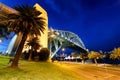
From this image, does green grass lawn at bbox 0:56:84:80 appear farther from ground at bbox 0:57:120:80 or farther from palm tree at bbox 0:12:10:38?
palm tree at bbox 0:12:10:38

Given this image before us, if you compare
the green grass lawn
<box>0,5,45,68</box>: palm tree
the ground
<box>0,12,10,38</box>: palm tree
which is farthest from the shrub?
<box>0,5,45,68</box>: palm tree

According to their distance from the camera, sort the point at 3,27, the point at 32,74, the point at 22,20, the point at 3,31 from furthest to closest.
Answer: the point at 3,31
the point at 3,27
the point at 22,20
the point at 32,74

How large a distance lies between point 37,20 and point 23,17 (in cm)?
251

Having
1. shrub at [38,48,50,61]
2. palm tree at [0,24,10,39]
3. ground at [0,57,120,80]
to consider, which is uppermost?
palm tree at [0,24,10,39]

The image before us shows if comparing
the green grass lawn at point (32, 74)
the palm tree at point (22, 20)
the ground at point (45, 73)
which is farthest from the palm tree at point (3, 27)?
the green grass lawn at point (32, 74)

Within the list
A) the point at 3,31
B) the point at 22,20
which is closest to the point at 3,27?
the point at 3,31

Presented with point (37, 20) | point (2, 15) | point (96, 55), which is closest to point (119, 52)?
point (96, 55)

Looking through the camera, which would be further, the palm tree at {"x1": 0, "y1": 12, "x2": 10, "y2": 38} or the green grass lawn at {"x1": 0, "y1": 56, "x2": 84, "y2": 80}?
the palm tree at {"x1": 0, "y1": 12, "x2": 10, "y2": 38}

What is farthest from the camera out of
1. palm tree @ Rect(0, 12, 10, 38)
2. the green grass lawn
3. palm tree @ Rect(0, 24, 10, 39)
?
palm tree @ Rect(0, 24, 10, 39)

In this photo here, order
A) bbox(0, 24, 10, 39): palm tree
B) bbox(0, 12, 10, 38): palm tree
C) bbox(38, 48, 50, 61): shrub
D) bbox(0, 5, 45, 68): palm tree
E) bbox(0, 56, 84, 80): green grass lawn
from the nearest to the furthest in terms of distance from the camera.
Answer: bbox(0, 56, 84, 80): green grass lawn < bbox(0, 5, 45, 68): palm tree < bbox(0, 12, 10, 38): palm tree < bbox(0, 24, 10, 39): palm tree < bbox(38, 48, 50, 61): shrub

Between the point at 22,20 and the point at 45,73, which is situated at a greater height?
the point at 22,20

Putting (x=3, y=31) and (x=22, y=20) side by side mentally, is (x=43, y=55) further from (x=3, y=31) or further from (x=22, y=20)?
(x=22, y=20)

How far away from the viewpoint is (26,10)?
23.1m

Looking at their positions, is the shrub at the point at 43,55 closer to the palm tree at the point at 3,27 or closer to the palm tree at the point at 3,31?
the palm tree at the point at 3,31
